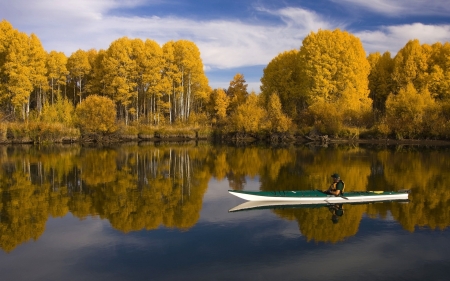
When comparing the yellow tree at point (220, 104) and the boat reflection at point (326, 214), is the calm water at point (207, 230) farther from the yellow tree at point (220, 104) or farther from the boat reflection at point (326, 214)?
the yellow tree at point (220, 104)

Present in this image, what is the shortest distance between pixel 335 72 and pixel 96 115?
109ft

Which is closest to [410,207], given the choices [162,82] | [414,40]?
[162,82]

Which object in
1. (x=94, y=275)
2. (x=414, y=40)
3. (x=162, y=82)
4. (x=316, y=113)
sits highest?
(x=414, y=40)

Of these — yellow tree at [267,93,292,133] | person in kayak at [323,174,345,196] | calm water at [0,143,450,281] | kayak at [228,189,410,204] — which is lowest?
calm water at [0,143,450,281]

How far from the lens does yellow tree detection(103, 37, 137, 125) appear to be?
53938mm

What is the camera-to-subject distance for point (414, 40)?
59.2 meters

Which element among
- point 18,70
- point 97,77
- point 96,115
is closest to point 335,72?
point 96,115

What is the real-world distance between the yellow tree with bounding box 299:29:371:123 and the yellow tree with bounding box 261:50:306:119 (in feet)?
16.1

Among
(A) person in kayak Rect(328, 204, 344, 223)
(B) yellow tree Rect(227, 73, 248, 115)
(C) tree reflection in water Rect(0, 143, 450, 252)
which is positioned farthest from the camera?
(B) yellow tree Rect(227, 73, 248, 115)

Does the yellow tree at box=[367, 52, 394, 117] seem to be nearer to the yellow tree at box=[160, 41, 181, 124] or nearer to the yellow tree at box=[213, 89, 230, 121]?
the yellow tree at box=[213, 89, 230, 121]

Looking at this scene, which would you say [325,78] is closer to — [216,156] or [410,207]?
[216,156]

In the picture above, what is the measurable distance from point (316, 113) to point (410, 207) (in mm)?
37592

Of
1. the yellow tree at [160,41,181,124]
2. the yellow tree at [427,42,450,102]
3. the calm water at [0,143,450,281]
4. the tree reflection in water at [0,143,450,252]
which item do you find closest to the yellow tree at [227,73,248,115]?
the yellow tree at [160,41,181,124]

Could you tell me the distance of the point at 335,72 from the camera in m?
55.5
